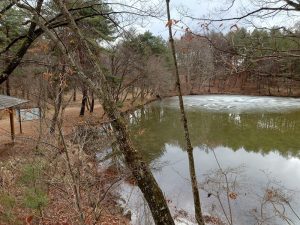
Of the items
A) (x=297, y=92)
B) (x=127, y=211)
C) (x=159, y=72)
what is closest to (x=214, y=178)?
(x=127, y=211)

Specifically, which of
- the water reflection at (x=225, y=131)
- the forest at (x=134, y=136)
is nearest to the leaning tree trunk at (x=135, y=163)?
the forest at (x=134, y=136)

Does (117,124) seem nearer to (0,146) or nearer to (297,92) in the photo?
(0,146)

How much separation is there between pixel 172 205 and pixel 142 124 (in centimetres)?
1459

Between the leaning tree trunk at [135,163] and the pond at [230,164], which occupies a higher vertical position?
the leaning tree trunk at [135,163]

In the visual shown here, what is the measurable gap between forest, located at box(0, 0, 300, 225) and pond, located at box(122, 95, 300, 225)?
0.06 metres

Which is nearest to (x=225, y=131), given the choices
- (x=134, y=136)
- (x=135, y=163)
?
(x=134, y=136)

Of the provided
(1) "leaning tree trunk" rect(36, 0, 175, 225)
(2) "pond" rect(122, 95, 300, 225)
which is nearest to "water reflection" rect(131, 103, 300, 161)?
(2) "pond" rect(122, 95, 300, 225)

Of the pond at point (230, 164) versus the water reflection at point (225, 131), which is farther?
the water reflection at point (225, 131)

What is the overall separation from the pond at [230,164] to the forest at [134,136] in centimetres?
6

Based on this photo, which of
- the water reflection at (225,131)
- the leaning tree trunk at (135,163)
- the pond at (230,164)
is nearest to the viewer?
the leaning tree trunk at (135,163)

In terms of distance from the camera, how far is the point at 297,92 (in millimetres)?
44594

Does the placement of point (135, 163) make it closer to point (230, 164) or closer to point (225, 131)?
point (230, 164)

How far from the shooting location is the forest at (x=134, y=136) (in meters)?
3.60

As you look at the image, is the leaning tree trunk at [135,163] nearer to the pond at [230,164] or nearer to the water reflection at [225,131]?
the pond at [230,164]
